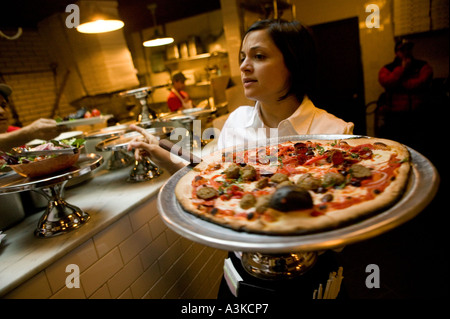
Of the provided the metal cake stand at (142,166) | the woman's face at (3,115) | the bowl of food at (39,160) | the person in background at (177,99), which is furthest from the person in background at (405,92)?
the woman's face at (3,115)

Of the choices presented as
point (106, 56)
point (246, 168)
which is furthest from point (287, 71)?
point (106, 56)

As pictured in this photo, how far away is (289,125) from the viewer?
1.84 m

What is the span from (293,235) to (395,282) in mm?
2548

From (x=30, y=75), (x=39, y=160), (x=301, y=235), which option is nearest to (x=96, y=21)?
(x=39, y=160)

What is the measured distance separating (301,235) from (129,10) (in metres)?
8.47

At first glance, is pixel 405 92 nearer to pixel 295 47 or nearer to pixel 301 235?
pixel 295 47

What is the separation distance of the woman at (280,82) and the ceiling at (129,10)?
6213 mm

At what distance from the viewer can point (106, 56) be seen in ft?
22.5

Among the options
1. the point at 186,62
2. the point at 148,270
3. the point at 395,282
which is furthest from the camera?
the point at 186,62

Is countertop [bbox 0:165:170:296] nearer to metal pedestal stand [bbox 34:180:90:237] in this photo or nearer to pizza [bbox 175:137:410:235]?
metal pedestal stand [bbox 34:180:90:237]

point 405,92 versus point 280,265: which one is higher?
point 405,92

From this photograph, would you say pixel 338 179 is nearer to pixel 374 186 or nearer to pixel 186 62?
pixel 374 186

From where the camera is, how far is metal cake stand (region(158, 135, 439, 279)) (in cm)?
71

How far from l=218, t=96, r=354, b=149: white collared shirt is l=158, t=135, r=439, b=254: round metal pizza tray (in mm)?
767
